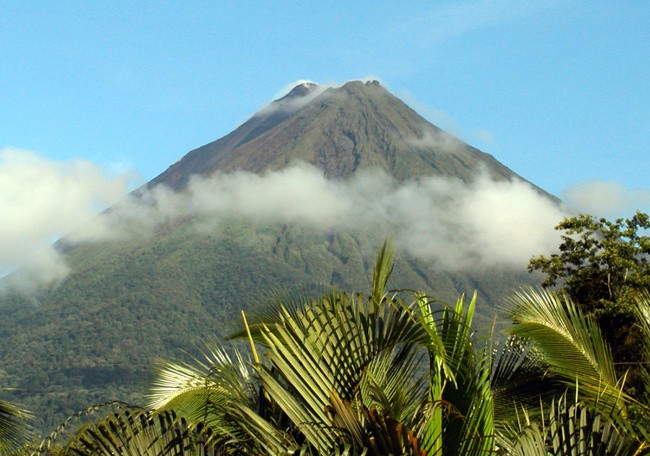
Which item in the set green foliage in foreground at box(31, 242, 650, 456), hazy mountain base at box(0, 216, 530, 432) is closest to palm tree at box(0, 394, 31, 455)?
green foliage in foreground at box(31, 242, 650, 456)

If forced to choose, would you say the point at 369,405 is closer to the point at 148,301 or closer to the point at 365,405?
the point at 365,405

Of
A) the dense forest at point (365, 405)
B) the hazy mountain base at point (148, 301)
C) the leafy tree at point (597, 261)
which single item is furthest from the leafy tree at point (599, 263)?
the hazy mountain base at point (148, 301)

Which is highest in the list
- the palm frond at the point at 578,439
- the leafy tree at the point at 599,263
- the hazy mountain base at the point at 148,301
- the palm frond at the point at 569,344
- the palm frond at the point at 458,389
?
the palm frond at the point at 458,389

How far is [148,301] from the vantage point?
170000 mm

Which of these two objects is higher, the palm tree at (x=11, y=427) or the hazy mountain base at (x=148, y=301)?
the palm tree at (x=11, y=427)

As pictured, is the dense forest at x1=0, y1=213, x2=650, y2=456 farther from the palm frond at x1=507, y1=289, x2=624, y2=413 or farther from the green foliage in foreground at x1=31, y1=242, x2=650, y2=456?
the palm frond at x1=507, y1=289, x2=624, y2=413

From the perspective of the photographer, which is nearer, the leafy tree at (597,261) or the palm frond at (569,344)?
the palm frond at (569,344)

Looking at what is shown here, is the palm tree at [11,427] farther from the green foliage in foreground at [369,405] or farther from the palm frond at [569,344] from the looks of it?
the palm frond at [569,344]

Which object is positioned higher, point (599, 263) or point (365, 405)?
point (365, 405)

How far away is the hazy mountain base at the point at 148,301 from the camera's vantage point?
5408 inches

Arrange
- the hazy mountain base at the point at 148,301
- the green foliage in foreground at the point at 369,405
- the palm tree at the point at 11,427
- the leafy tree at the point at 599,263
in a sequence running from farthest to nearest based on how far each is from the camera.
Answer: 1. the hazy mountain base at the point at 148,301
2. the leafy tree at the point at 599,263
3. the palm tree at the point at 11,427
4. the green foliage in foreground at the point at 369,405

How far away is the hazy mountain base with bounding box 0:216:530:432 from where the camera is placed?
137 meters

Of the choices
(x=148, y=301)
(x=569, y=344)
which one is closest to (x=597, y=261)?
A: (x=569, y=344)

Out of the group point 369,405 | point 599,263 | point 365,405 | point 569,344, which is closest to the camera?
point 365,405
